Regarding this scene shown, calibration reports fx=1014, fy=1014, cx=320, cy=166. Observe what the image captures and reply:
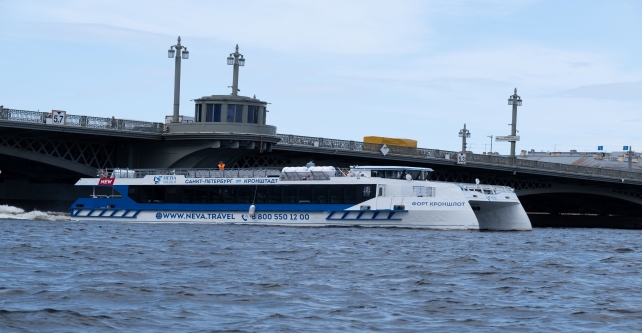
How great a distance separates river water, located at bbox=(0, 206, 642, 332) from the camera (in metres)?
18.0

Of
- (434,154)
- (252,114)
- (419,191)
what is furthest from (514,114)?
(419,191)

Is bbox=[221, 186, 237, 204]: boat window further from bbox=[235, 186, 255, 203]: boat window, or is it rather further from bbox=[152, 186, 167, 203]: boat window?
bbox=[152, 186, 167, 203]: boat window

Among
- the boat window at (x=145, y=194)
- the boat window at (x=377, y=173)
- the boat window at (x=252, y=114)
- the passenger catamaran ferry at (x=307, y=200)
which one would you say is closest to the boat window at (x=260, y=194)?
the passenger catamaran ferry at (x=307, y=200)

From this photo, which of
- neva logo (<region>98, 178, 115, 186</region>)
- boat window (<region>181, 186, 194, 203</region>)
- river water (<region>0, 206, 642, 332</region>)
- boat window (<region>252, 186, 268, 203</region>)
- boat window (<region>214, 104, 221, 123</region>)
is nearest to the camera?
river water (<region>0, 206, 642, 332</region>)

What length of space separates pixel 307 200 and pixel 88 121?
17368 millimetres

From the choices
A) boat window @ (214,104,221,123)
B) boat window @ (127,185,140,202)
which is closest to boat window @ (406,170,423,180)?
boat window @ (127,185,140,202)

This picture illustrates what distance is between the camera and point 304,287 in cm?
2259

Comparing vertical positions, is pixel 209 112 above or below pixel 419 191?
above

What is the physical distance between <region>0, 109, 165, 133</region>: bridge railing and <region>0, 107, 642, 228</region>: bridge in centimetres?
6

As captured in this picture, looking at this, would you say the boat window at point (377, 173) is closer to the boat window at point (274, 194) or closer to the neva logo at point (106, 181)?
the boat window at point (274, 194)

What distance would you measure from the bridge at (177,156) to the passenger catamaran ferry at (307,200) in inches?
214

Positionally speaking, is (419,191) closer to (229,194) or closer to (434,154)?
(229,194)

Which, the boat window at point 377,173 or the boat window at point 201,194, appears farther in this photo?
the boat window at point 201,194

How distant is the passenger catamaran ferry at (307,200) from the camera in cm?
5091
